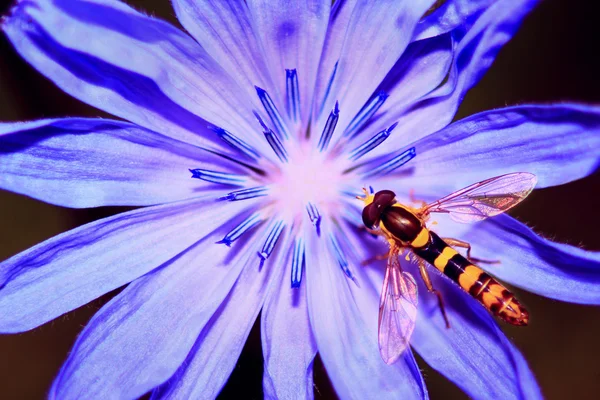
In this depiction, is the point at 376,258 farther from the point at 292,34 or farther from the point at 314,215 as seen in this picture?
the point at 292,34

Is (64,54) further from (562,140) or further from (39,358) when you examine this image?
(39,358)

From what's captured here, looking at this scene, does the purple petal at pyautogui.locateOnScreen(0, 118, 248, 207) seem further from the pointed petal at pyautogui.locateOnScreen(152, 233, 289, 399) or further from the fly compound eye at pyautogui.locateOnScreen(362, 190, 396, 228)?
the fly compound eye at pyautogui.locateOnScreen(362, 190, 396, 228)

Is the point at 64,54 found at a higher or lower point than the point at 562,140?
lower

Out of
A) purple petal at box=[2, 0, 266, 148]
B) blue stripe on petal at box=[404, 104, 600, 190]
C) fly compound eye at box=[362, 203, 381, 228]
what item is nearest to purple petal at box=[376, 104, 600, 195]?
blue stripe on petal at box=[404, 104, 600, 190]

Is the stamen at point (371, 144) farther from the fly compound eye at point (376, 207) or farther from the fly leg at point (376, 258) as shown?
the fly leg at point (376, 258)

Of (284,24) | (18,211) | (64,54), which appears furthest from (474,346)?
(18,211)

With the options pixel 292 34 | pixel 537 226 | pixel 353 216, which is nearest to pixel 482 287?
pixel 353 216
